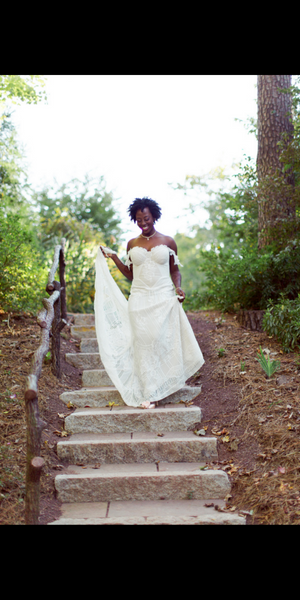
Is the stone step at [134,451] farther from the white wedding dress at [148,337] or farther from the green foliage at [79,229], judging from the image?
the green foliage at [79,229]

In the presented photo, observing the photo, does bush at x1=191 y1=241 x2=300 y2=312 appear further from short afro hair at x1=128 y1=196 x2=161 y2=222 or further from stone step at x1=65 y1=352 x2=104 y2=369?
stone step at x1=65 y1=352 x2=104 y2=369

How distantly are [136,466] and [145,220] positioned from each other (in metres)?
2.46

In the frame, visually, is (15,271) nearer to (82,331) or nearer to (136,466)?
(82,331)

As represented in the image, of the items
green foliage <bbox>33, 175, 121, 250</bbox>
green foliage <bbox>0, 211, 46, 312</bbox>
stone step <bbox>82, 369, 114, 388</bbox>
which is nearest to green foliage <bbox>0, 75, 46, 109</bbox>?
green foliage <bbox>0, 211, 46, 312</bbox>

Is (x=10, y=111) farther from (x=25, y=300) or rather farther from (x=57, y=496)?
(x=57, y=496)

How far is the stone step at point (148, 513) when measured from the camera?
286 cm

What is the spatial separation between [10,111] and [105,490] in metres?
8.32

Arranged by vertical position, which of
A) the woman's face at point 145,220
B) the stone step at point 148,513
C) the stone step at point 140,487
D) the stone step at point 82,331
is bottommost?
the stone step at point 148,513

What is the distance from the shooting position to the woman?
4496 millimetres

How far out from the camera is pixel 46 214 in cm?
1373

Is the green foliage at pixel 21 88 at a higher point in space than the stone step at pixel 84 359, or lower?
higher

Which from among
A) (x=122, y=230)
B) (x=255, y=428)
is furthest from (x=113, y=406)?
(x=122, y=230)

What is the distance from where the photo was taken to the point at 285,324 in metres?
4.94

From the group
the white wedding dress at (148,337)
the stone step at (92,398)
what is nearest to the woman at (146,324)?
the white wedding dress at (148,337)
